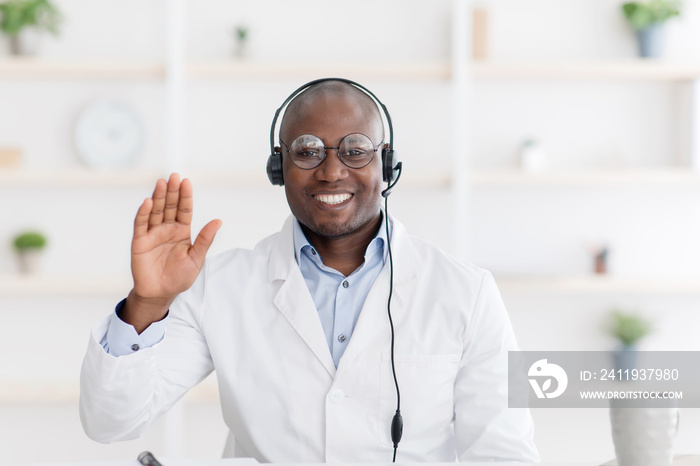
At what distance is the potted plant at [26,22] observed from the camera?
2.99m

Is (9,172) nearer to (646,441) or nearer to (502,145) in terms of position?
(502,145)

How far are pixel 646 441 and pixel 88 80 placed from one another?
9.02ft

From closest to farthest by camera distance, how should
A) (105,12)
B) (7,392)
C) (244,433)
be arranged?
(244,433) < (7,392) < (105,12)

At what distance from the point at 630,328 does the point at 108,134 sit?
2296 mm

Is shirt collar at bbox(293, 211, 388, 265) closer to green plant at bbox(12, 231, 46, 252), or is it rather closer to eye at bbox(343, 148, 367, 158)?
eye at bbox(343, 148, 367, 158)

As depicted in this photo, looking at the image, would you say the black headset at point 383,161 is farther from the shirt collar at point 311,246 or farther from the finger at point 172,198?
the finger at point 172,198

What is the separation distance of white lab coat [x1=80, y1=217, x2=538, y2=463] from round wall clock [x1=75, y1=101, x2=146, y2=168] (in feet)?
5.58

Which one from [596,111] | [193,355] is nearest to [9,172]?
[193,355]

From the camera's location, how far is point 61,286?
2.93 m

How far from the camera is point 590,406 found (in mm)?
3279

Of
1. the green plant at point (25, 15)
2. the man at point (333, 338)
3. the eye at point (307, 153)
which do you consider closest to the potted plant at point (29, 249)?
the green plant at point (25, 15)

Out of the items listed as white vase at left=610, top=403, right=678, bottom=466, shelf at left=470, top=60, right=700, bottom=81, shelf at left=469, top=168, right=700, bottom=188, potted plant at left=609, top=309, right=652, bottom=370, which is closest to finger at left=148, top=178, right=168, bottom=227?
white vase at left=610, top=403, right=678, bottom=466

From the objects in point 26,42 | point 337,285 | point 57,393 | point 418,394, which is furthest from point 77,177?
point 418,394

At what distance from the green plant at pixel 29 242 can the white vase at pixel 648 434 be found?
258 cm
